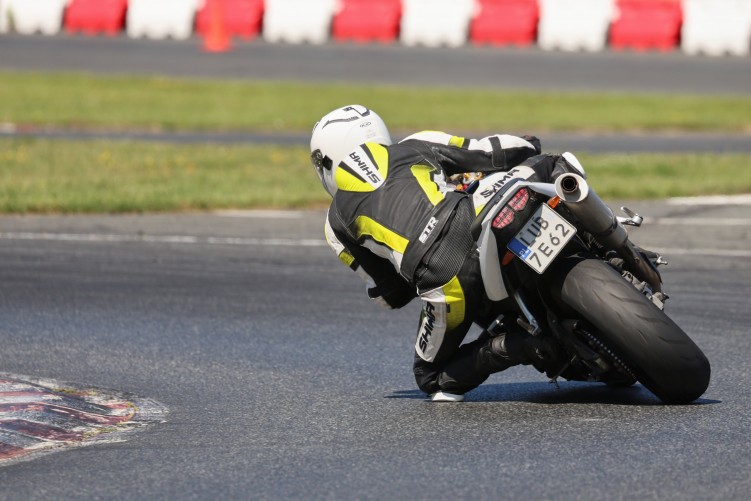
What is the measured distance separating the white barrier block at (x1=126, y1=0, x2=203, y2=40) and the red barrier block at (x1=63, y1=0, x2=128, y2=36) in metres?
0.23

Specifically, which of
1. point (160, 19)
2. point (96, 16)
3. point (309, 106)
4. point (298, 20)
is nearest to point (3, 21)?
point (96, 16)

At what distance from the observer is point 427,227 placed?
6094 millimetres

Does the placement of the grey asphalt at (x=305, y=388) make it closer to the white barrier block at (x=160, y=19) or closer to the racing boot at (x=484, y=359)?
the racing boot at (x=484, y=359)

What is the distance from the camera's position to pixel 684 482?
4.79 meters

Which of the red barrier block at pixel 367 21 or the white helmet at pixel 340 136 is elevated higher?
the white helmet at pixel 340 136

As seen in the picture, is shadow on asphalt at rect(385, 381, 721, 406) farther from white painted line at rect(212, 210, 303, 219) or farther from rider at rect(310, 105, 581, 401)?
white painted line at rect(212, 210, 303, 219)

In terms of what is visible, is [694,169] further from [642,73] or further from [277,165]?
[642,73]

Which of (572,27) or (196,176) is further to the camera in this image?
(572,27)

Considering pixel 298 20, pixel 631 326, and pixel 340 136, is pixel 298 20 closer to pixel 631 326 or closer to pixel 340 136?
pixel 340 136

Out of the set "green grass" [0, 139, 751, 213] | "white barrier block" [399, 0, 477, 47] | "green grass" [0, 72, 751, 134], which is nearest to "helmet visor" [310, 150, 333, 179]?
"green grass" [0, 139, 751, 213]

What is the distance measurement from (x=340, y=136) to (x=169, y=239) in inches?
206

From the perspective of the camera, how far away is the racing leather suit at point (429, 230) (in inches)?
239

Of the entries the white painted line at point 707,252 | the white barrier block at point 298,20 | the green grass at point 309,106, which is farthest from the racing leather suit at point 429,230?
the white barrier block at point 298,20

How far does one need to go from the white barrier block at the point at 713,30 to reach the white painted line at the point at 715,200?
13.6 m
